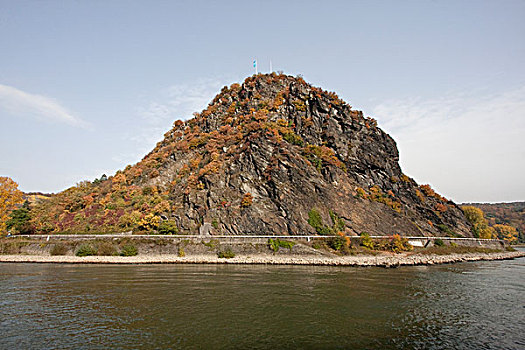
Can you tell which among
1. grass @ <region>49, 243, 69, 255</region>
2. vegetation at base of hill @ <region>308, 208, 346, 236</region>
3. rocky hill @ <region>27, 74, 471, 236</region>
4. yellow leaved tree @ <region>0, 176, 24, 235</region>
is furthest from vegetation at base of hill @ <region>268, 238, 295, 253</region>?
yellow leaved tree @ <region>0, 176, 24, 235</region>

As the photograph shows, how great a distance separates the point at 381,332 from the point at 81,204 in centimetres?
8737

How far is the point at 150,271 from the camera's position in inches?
1596

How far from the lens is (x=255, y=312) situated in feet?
69.1

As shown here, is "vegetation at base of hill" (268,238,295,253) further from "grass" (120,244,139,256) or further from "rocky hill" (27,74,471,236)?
"grass" (120,244,139,256)

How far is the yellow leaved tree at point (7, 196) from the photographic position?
67.4 meters

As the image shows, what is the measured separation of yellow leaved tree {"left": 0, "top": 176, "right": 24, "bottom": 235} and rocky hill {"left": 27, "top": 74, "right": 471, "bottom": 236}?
6690 millimetres

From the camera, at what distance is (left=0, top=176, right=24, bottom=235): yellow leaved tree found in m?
Result: 67.4

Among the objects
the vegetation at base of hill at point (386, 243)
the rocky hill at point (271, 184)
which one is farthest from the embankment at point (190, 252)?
the rocky hill at point (271, 184)

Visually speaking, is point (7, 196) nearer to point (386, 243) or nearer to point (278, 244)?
point (278, 244)

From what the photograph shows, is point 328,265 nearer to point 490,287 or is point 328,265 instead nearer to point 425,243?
point 490,287

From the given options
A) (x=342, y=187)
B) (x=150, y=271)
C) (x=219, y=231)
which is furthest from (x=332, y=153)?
(x=150, y=271)

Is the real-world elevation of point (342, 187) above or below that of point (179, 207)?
above

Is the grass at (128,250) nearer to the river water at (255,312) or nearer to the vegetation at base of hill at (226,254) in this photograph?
the vegetation at base of hill at (226,254)

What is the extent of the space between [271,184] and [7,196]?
→ 66241 mm
